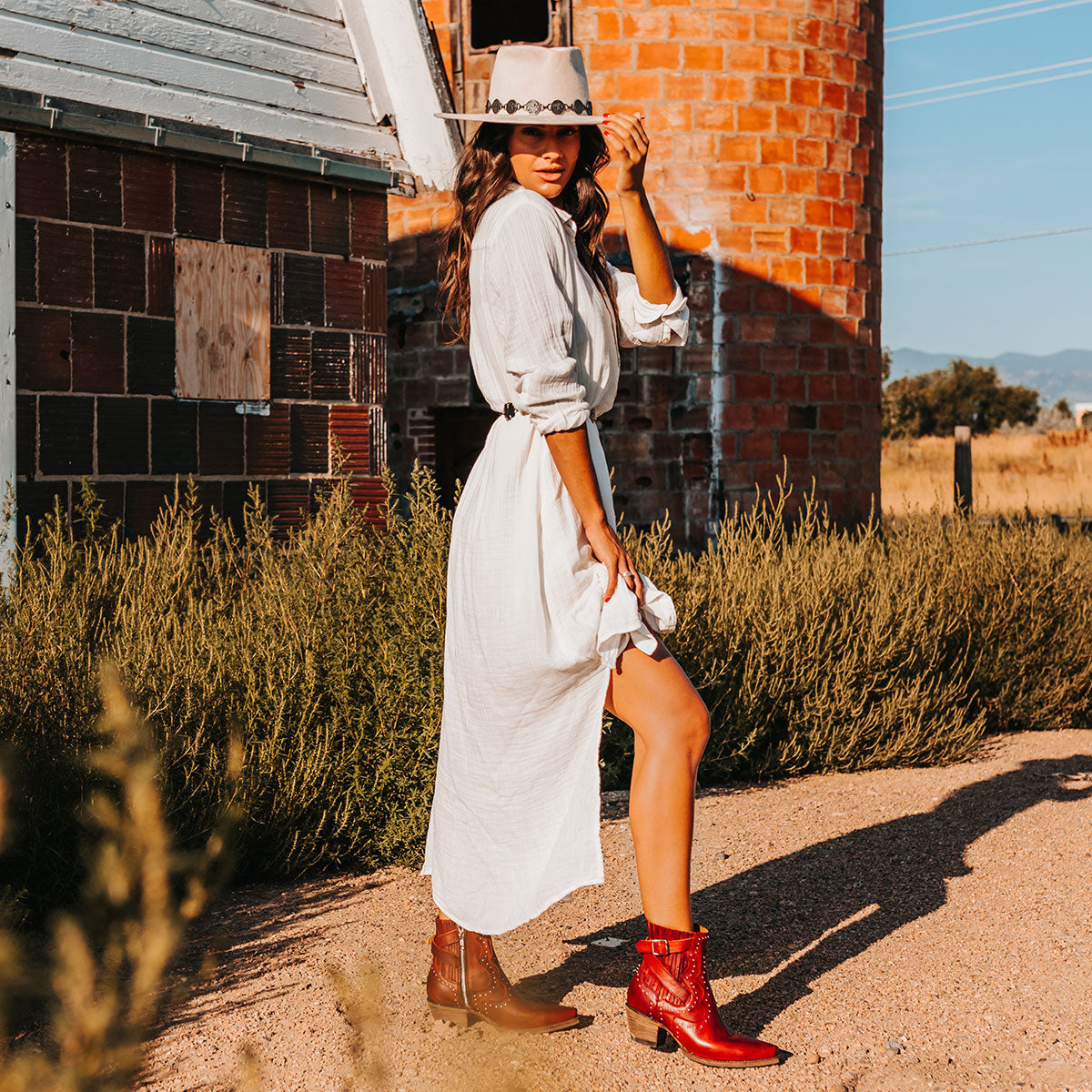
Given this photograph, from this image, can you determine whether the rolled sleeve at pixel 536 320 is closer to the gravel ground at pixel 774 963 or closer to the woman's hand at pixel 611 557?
Result: the woman's hand at pixel 611 557

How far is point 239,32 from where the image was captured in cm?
745

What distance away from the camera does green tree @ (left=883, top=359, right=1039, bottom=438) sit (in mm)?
61750

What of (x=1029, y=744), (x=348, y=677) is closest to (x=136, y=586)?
(x=348, y=677)

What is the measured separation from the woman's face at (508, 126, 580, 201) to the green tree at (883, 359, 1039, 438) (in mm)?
59533

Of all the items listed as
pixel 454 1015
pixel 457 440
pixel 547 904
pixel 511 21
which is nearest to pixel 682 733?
pixel 547 904

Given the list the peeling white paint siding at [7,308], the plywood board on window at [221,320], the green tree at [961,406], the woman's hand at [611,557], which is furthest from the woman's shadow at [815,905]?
the green tree at [961,406]

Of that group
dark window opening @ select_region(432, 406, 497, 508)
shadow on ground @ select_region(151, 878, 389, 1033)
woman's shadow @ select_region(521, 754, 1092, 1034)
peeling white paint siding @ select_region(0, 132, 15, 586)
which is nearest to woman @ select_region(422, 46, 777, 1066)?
woman's shadow @ select_region(521, 754, 1092, 1034)

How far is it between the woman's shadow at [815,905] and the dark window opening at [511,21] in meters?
11.0

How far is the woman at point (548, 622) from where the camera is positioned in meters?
2.88

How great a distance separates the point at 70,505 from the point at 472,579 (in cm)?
442

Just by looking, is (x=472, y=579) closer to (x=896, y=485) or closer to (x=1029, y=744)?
(x=1029, y=744)

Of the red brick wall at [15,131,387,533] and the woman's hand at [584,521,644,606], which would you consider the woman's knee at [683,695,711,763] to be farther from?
the red brick wall at [15,131,387,533]

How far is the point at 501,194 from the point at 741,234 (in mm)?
7533

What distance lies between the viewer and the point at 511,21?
550 inches
